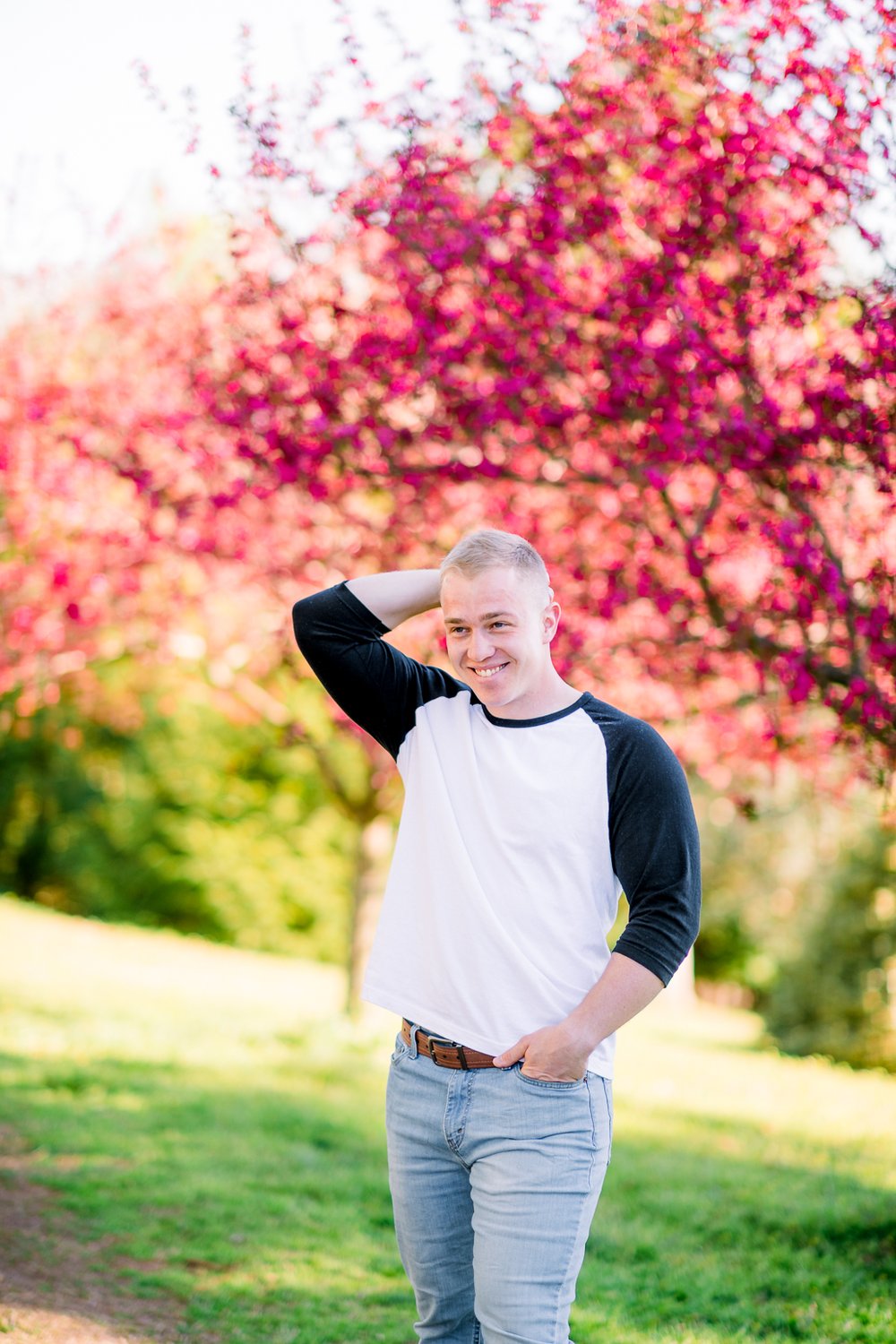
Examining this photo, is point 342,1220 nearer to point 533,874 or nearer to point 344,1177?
point 344,1177

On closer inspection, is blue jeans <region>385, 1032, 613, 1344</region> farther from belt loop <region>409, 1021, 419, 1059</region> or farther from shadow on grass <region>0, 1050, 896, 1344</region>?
shadow on grass <region>0, 1050, 896, 1344</region>

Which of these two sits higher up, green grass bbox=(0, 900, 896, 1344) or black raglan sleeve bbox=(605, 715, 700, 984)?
black raglan sleeve bbox=(605, 715, 700, 984)

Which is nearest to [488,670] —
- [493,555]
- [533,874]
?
[493,555]

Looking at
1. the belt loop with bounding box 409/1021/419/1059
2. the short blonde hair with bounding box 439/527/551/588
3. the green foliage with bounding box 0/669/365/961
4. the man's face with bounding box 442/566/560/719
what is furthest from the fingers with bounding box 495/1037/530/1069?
the green foliage with bounding box 0/669/365/961

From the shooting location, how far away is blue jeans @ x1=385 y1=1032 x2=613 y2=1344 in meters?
2.14

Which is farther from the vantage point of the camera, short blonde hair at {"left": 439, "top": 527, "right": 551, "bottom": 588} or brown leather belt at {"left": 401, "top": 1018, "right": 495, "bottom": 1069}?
short blonde hair at {"left": 439, "top": 527, "right": 551, "bottom": 588}

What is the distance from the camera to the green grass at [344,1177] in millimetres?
4027

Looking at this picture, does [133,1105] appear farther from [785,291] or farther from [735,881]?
[735,881]

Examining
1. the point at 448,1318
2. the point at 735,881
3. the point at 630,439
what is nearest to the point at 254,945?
the point at 735,881

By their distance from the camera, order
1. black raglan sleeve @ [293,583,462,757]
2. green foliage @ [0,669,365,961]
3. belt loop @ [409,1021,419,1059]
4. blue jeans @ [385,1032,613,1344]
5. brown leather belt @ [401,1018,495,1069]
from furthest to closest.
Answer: green foliage @ [0,669,365,961]
black raglan sleeve @ [293,583,462,757]
belt loop @ [409,1021,419,1059]
brown leather belt @ [401,1018,495,1069]
blue jeans @ [385,1032,613,1344]

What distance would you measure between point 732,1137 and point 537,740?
5244mm

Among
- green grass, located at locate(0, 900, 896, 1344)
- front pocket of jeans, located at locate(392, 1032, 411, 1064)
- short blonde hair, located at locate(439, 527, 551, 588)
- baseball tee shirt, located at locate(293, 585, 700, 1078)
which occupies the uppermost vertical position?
short blonde hair, located at locate(439, 527, 551, 588)

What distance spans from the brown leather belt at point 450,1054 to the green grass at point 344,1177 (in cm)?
187

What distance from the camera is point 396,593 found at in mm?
2586
